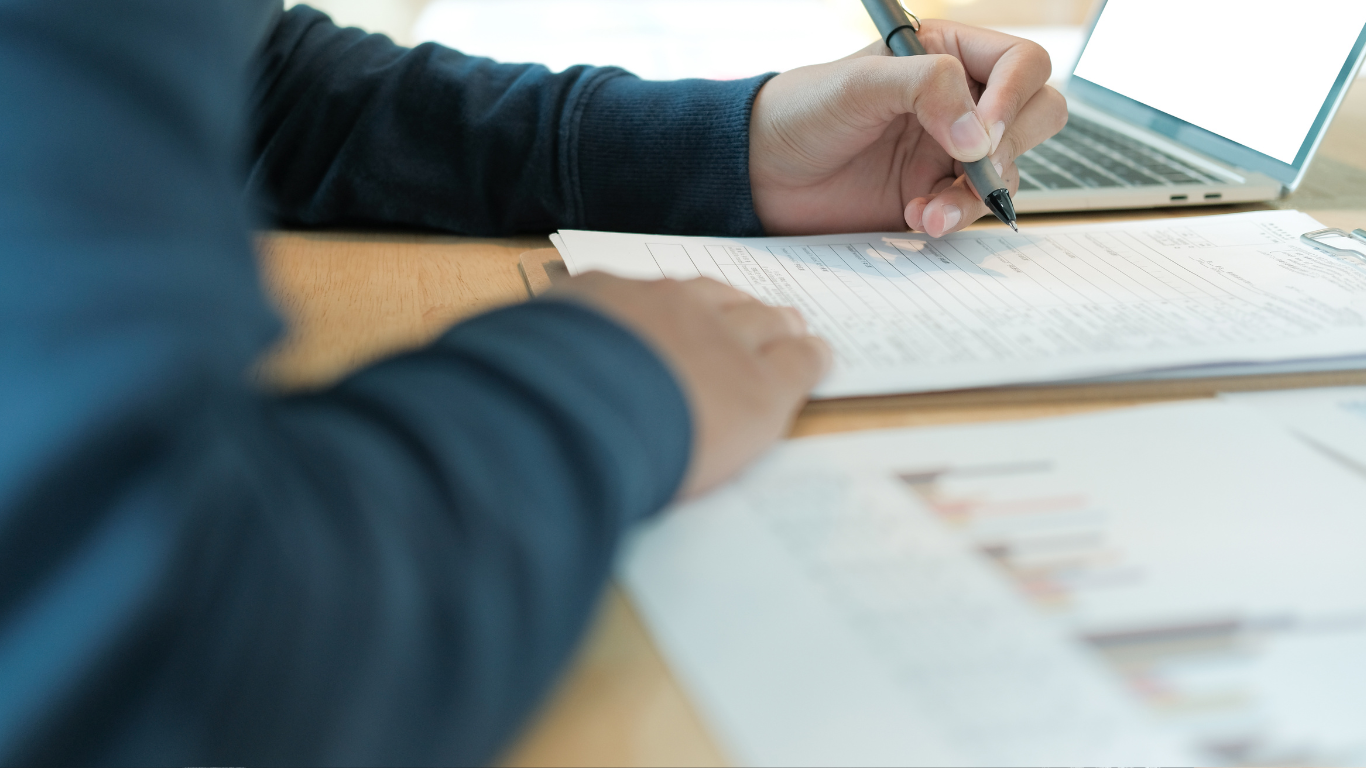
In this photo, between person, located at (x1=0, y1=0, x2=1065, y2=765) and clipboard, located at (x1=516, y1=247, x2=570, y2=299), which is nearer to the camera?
person, located at (x1=0, y1=0, x2=1065, y2=765)

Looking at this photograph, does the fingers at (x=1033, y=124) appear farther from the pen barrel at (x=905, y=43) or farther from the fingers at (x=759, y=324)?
the fingers at (x=759, y=324)

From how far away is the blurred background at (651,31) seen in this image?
128 cm

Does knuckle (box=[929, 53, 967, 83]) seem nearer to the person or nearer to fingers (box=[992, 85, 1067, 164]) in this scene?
fingers (box=[992, 85, 1067, 164])

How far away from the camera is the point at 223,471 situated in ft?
0.66

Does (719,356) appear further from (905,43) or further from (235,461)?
(905,43)

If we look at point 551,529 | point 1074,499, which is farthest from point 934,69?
point 551,529

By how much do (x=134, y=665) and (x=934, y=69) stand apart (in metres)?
0.53

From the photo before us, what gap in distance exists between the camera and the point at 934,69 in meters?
0.58

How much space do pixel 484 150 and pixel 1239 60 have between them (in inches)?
24.6

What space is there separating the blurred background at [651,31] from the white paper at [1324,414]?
2.51 feet

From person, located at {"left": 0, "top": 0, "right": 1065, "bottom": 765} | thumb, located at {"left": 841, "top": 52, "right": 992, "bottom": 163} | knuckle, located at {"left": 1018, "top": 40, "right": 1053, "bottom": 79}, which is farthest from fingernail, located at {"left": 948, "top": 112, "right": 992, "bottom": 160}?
person, located at {"left": 0, "top": 0, "right": 1065, "bottom": 765}

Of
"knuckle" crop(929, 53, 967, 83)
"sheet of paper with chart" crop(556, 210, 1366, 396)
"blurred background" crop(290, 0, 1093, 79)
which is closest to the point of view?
"sheet of paper with chart" crop(556, 210, 1366, 396)

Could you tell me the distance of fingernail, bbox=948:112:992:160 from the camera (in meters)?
0.59

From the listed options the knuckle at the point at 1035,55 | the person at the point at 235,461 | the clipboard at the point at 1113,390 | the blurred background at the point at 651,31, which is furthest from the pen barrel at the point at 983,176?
the blurred background at the point at 651,31
